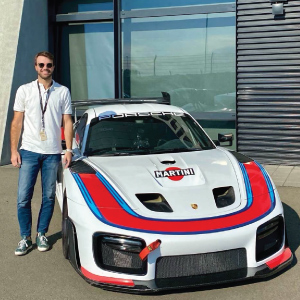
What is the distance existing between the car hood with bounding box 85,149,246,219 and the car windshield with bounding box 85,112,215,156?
25cm

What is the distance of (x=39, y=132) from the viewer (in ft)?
15.1

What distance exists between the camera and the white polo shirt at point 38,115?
4568 millimetres

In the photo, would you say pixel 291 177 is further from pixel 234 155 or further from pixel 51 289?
pixel 51 289

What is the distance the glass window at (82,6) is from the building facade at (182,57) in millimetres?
23

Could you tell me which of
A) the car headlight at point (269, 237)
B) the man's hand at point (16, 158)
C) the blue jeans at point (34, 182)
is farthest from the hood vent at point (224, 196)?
the man's hand at point (16, 158)

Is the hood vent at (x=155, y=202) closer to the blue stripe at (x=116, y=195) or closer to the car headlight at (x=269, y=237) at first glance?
the blue stripe at (x=116, y=195)

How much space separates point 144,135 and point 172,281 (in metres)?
1.97

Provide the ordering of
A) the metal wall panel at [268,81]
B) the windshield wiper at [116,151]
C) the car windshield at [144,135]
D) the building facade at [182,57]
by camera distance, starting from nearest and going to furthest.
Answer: the windshield wiper at [116,151]
the car windshield at [144,135]
the metal wall panel at [268,81]
the building facade at [182,57]

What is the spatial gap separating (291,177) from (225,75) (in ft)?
10.2

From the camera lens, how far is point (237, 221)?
145 inches

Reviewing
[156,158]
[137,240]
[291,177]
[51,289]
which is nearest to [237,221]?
[137,240]

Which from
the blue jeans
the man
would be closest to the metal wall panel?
the man

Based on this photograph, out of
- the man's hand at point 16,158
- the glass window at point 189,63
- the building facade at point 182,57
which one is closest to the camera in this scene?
the man's hand at point 16,158

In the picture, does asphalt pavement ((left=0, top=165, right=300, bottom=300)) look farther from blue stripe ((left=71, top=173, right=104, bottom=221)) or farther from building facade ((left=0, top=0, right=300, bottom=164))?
building facade ((left=0, top=0, right=300, bottom=164))
